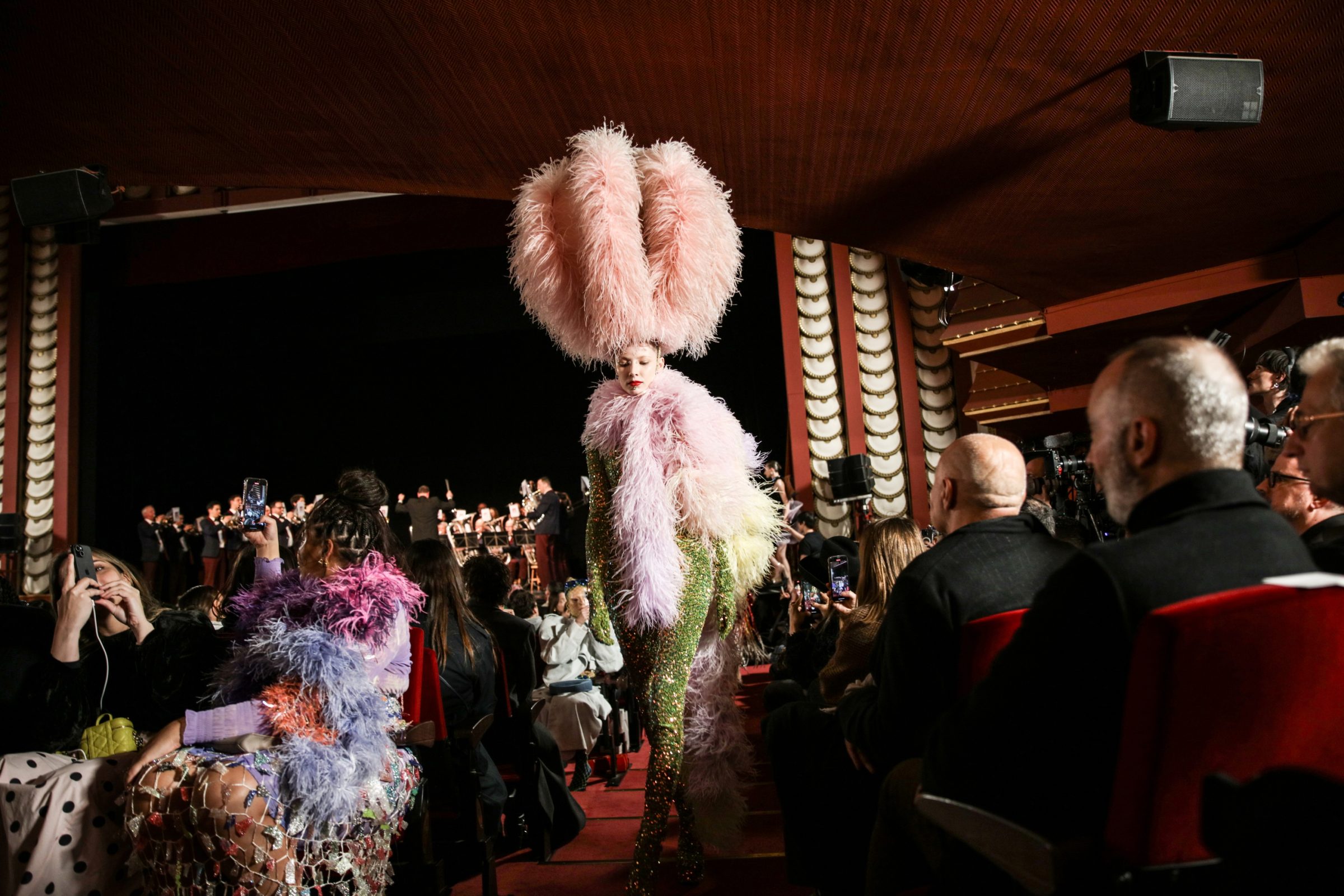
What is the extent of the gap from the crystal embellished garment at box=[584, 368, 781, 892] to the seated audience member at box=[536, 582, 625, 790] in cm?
105

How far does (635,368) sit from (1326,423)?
156 cm

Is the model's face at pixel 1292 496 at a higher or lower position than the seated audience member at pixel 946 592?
higher

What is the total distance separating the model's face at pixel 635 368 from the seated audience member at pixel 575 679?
1.31 meters

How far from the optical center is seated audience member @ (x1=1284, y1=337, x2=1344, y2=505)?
1.18m

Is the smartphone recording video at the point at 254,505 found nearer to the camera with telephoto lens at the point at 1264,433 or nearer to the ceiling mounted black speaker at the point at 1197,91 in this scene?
the camera with telephoto lens at the point at 1264,433

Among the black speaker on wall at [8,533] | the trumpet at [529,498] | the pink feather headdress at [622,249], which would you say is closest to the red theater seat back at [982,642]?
the pink feather headdress at [622,249]

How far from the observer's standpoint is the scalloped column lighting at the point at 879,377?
8.02 m

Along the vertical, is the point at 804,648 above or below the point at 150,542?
below

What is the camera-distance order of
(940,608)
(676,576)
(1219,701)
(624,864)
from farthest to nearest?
(624,864) → (676,576) → (940,608) → (1219,701)

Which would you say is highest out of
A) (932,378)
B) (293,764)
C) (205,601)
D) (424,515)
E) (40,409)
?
(40,409)

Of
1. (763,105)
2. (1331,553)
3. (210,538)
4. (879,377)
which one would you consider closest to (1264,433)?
(1331,553)

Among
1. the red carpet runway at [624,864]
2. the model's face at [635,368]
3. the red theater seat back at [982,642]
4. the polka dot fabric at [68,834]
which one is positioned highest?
the model's face at [635,368]

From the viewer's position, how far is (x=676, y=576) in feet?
7.53

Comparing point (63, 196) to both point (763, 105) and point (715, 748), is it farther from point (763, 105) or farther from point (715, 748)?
point (715, 748)
